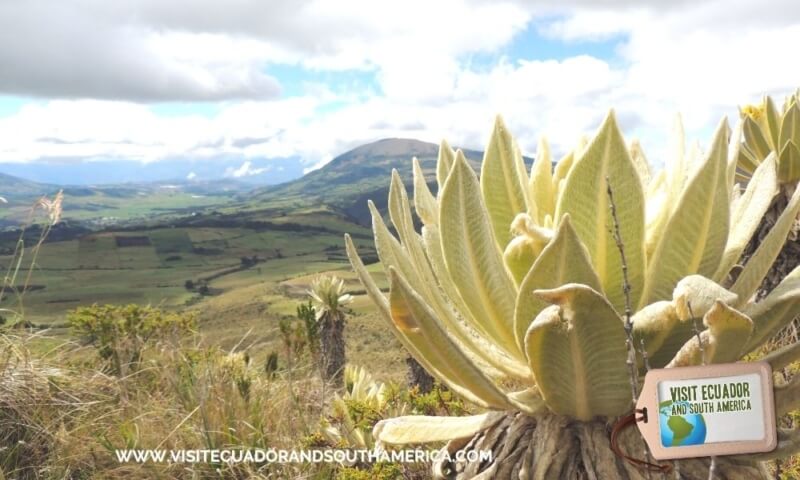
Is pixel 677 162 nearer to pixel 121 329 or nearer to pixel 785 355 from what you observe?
pixel 785 355


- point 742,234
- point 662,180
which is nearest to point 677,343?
point 742,234

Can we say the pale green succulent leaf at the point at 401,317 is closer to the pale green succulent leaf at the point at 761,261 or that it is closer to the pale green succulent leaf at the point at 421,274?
the pale green succulent leaf at the point at 421,274

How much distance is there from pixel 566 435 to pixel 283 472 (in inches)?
104

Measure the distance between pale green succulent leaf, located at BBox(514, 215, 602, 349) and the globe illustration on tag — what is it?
0.33 m

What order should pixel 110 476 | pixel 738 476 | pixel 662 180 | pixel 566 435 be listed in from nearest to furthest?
1. pixel 738 476
2. pixel 566 435
3. pixel 662 180
4. pixel 110 476

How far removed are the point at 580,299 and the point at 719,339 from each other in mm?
342

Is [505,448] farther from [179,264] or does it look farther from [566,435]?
[179,264]

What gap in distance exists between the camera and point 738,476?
169 cm

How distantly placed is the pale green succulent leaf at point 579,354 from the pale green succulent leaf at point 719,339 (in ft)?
0.51

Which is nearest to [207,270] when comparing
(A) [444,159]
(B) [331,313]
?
(B) [331,313]

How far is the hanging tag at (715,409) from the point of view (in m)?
1.46

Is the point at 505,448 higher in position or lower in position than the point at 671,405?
lower

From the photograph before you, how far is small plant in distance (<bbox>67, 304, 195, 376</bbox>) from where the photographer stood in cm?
686

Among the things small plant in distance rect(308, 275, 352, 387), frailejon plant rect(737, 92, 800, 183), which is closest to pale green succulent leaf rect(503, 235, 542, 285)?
frailejon plant rect(737, 92, 800, 183)
